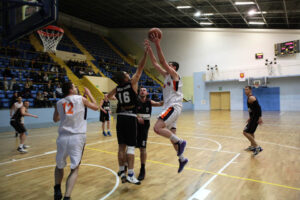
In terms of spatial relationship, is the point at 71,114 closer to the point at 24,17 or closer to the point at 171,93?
the point at 171,93

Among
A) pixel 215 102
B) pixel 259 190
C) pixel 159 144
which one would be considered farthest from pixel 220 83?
pixel 259 190

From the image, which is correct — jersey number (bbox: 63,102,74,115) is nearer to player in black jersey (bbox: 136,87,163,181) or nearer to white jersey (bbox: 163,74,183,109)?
player in black jersey (bbox: 136,87,163,181)

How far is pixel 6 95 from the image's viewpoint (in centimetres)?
1161

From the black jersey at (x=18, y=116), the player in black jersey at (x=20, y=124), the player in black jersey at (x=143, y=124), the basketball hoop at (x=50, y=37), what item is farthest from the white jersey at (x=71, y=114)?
the basketball hoop at (x=50, y=37)

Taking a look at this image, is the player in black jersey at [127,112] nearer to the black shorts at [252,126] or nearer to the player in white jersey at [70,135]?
the player in white jersey at [70,135]

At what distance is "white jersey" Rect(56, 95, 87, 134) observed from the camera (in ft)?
9.34

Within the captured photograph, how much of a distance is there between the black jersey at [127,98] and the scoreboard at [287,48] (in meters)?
19.9

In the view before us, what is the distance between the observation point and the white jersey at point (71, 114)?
2.85 metres

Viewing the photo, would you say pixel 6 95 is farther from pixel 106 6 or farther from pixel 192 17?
pixel 192 17

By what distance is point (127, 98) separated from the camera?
3.39 meters

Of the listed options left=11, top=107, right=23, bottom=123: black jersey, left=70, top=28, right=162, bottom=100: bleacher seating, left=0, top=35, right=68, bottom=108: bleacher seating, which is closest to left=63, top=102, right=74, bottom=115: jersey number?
left=11, top=107, right=23, bottom=123: black jersey

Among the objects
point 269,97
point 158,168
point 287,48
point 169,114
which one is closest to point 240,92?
point 269,97

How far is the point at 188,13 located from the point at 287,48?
9043 millimetres

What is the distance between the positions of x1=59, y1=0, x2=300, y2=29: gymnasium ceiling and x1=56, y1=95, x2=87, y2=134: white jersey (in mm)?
14778
